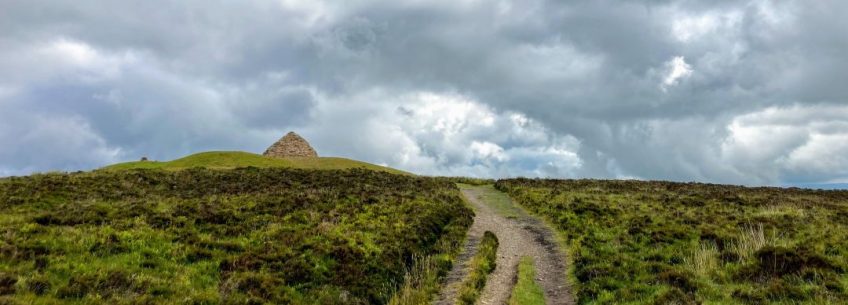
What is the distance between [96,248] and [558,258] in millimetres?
18855

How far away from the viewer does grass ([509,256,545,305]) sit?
53.3ft

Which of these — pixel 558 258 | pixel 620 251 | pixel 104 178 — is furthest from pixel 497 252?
pixel 104 178

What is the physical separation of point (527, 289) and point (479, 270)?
7.86 feet

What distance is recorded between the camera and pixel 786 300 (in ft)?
46.1

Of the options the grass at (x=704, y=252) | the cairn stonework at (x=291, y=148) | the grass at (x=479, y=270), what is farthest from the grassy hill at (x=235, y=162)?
the grass at (x=479, y=270)

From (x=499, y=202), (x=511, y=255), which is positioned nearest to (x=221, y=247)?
(x=511, y=255)

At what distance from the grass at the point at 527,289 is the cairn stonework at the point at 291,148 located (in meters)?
67.7

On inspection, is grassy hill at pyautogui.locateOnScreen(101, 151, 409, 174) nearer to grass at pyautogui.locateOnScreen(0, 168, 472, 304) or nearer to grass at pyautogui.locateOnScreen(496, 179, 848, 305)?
grass at pyautogui.locateOnScreen(0, 168, 472, 304)

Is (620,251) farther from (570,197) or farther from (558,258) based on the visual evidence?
(570,197)

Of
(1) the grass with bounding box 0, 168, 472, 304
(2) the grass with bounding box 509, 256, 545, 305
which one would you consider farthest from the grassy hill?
(2) the grass with bounding box 509, 256, 545, 305

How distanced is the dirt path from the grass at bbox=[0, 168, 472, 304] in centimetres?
100

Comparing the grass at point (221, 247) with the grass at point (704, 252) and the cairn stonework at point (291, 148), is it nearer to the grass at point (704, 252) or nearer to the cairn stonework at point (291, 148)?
the grass at point (704, 252)

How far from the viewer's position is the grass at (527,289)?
1623 centimetres

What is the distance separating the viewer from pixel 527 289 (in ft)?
57.3
